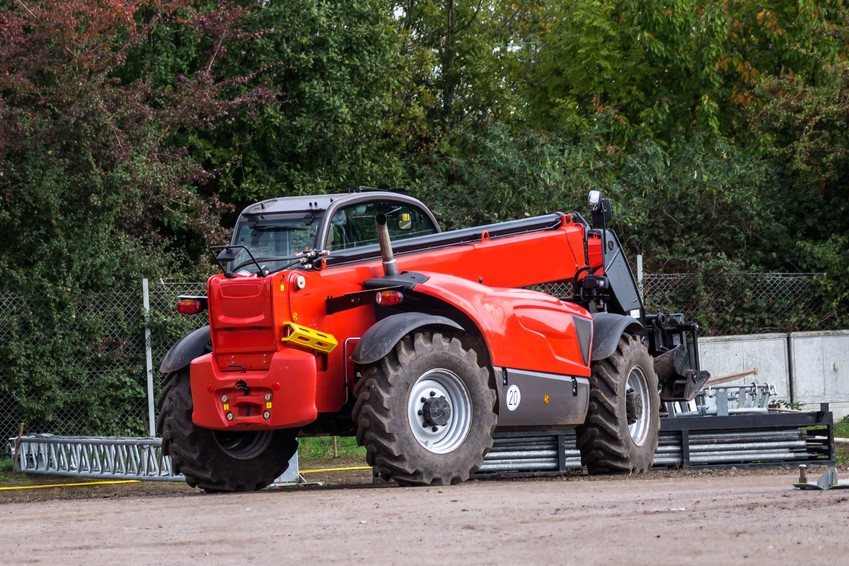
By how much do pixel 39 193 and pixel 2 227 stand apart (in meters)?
0.79

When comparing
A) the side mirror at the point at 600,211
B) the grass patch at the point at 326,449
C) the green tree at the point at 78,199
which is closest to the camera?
the side mirror at the point at 600,211

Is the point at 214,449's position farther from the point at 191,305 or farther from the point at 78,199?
the point at 78,199

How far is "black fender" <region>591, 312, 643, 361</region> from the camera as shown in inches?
469

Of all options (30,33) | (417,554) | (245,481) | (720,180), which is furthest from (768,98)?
(417,554)

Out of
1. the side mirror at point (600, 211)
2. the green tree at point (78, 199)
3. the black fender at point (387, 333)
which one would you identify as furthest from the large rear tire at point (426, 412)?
the green tree at point (78, 199)

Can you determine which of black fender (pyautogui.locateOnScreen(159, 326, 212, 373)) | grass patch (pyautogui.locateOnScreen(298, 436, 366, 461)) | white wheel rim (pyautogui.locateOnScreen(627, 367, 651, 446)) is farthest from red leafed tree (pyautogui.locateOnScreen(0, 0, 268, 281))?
white wheel rim (pyautogui.locateOnScreen(627, 367, 651, 446))

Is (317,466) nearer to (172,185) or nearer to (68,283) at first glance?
(68,283)

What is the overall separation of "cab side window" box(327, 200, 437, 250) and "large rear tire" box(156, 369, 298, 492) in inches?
66.3

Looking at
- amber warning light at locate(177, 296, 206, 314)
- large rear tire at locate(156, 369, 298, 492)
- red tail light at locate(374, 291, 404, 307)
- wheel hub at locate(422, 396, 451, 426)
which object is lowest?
large rear tire at locate(156, 369, 298, 492)

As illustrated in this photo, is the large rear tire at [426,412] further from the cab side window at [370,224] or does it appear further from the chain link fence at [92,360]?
the chain link fence at [92,360]

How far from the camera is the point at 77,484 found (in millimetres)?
15586

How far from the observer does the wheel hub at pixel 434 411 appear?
10391mm

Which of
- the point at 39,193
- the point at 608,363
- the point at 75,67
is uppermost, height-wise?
the point at 75,67

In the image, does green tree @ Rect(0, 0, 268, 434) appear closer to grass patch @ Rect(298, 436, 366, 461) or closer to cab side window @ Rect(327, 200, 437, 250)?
grass patch @ Rect(298, 436, 366, 461)
